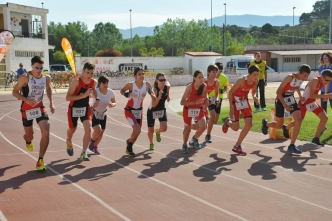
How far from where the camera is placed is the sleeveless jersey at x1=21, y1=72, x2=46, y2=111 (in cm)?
915

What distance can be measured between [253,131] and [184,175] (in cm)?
623

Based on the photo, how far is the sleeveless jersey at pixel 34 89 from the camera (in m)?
9.15

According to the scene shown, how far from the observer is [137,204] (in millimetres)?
7012

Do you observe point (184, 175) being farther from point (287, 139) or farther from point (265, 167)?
point (287, 139)

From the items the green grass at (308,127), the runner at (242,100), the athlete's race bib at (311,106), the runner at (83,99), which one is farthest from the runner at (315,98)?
the runner at (83,99)

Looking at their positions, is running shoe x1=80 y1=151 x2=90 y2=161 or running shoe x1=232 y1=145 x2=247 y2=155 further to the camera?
running shoe x1=232 y1=145 x2=247 y2=155

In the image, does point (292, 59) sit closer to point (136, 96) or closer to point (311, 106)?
point (311, 106)

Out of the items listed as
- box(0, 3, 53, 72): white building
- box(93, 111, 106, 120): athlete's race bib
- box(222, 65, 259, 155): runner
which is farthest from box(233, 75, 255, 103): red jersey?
box(0, 3, 53, 72): white building

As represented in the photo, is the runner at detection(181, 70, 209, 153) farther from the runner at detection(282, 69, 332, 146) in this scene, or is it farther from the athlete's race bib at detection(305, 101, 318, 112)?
the athlete's race bib at detection(305, 101, 318, 112)

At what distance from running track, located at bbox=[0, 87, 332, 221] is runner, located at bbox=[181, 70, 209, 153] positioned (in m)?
0.53

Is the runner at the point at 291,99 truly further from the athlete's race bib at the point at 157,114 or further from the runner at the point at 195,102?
the athlete's race bib at the point at 157,114

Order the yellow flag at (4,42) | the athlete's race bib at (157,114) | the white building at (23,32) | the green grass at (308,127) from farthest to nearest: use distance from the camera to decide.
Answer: the white building at (23,32), the yellow flag at (4,42), the green grass at (308,127), the athlete's race bib at (157,114)

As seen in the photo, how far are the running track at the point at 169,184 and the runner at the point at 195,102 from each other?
53cm

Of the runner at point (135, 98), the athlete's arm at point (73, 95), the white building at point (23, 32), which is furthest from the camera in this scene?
the white building at point (23, 32)
